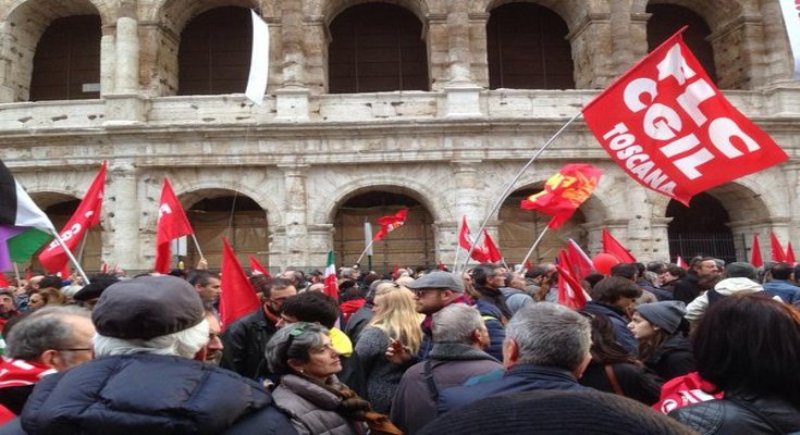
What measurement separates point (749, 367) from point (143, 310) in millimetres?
1846

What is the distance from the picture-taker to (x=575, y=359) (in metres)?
2.42

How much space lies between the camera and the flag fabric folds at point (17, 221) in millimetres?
5055

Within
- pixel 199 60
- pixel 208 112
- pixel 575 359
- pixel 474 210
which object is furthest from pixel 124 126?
pixel 575 359

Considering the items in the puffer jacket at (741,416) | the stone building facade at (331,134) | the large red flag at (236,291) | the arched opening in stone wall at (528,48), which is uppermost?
the arched opening in stone wall at (528,48)

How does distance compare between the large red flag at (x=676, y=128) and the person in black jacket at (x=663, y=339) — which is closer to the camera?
the person in black jacket at (x=663, y=339)

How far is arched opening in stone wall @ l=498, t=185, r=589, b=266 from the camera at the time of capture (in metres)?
17.8

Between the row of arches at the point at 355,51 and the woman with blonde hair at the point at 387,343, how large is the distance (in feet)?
50.1

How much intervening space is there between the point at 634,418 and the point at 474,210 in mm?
15003

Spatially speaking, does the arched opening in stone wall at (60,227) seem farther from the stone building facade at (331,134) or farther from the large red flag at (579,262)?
the large red flag at (579,262)

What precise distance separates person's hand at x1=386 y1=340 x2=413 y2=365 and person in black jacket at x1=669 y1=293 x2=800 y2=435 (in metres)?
2.00

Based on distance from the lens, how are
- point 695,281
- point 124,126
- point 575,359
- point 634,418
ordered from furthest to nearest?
point 124,126
point 695,281
point 575,359
point 634,418

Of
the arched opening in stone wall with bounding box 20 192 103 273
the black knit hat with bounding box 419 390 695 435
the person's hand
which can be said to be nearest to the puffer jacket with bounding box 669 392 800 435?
the black knit hat with bounding box 419 390 695 435

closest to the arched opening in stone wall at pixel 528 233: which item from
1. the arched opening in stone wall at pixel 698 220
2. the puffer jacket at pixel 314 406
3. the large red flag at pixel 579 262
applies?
the arched opening in stone wall at pixel 698 220

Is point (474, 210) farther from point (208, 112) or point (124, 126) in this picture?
point (124, 126)
